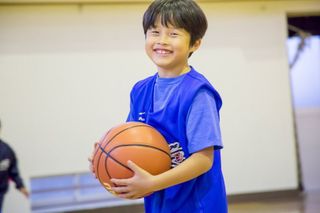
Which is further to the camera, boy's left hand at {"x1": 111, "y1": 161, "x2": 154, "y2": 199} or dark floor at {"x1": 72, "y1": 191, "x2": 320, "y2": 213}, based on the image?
dark floor at {"x1": 72, "y1": 191, "x2": 320, "y2": 213}

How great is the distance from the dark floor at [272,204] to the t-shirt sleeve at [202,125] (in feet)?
12.2

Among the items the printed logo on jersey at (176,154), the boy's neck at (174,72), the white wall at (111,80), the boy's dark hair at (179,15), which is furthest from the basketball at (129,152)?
the white wall at (111,80)

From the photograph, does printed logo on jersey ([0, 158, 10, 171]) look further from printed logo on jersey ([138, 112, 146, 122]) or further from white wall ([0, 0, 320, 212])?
printed logo on jersey ([138, 112, 146, 122])

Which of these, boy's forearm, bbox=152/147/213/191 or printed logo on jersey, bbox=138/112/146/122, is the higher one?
printed logo on jersey, bbox=138/112/146/122

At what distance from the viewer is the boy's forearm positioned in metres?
1.25

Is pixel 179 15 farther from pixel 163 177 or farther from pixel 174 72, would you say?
pixel 163 177

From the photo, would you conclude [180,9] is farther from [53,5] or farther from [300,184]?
[300,184]

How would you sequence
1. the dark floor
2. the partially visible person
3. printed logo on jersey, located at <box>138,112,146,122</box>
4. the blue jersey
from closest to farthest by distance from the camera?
the blue jersey < printed logo on jersey, located at <box>138,112,146,122</box> < the partially visible person < the dark floor

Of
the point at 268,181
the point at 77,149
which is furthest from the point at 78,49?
the point at 268,181

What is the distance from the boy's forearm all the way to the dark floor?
12.1 feet

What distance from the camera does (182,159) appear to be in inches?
54.1

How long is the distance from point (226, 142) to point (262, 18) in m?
1.70

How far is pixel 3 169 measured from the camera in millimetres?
3682

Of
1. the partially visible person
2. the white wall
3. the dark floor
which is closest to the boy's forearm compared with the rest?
the partially visible person
